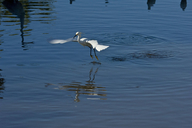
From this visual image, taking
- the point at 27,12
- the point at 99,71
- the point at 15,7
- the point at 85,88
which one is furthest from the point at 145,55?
the point at 15,7

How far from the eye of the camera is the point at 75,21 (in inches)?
917

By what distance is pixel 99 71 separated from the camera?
14.6 metres

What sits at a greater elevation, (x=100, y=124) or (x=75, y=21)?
(x=75, y=21)

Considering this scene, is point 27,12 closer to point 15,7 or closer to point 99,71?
point 15,7

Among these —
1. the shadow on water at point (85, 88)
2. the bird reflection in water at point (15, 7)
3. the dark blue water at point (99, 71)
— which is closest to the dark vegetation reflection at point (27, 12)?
the bird reflection in water at point (15, 7)

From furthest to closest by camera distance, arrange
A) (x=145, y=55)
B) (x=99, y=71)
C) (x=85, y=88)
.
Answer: (x=145, y=55)
(x=99, y=71)
(x=85, y=88)

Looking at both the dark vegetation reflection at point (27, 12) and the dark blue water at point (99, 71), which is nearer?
the dark blue water at point (99, 71)

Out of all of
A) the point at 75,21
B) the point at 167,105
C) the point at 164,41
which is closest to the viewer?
the point at 167,105

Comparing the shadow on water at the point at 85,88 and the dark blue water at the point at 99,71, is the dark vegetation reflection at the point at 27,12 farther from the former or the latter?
the shadow on water at the point at 85,88

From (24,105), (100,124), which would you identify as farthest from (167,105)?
(24,105)

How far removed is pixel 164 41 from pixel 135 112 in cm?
938

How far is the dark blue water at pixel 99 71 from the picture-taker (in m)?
10.1

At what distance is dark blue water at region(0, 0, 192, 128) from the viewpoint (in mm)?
10070

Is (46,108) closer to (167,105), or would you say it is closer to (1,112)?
(1,112)
